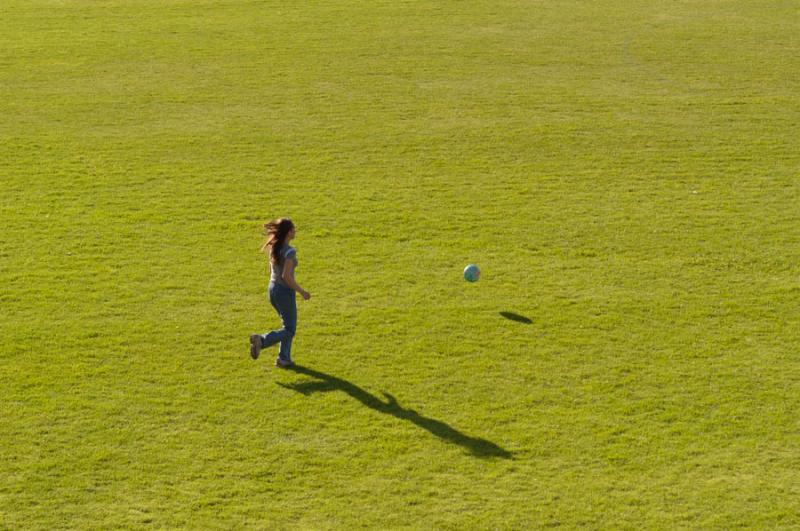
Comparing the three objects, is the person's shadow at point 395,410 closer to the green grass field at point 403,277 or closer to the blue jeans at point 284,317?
the green grass field at point 403,277

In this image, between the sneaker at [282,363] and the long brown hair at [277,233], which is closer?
the long brown hair at [277,233]

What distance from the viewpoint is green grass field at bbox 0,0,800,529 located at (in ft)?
43.7

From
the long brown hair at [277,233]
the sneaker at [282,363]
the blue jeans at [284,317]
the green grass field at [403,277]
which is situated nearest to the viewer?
the green grass field at [403,277]

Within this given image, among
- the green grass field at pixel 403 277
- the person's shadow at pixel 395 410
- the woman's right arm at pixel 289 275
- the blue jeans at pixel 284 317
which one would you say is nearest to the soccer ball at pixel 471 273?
the green grass field at pixel 403 277

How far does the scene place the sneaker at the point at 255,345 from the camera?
15.7m

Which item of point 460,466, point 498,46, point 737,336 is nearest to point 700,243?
point 737,336

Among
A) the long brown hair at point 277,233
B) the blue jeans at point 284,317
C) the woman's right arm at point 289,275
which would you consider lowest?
the blue jeans at point 284,317

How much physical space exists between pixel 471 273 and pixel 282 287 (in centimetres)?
416

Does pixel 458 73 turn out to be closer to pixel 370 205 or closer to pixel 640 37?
pixel 640 37

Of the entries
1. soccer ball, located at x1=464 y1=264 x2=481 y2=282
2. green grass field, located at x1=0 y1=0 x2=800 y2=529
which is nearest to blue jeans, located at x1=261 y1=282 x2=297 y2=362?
green grass field, located at x1=0 y1=0 x2=800 y2=529

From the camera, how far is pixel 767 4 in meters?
39.9

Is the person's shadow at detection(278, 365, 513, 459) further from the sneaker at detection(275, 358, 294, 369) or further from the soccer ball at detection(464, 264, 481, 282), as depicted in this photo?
the soccer ball at detection(464, 264, 481, 282)

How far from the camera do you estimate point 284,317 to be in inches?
623

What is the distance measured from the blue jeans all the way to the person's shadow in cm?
40
